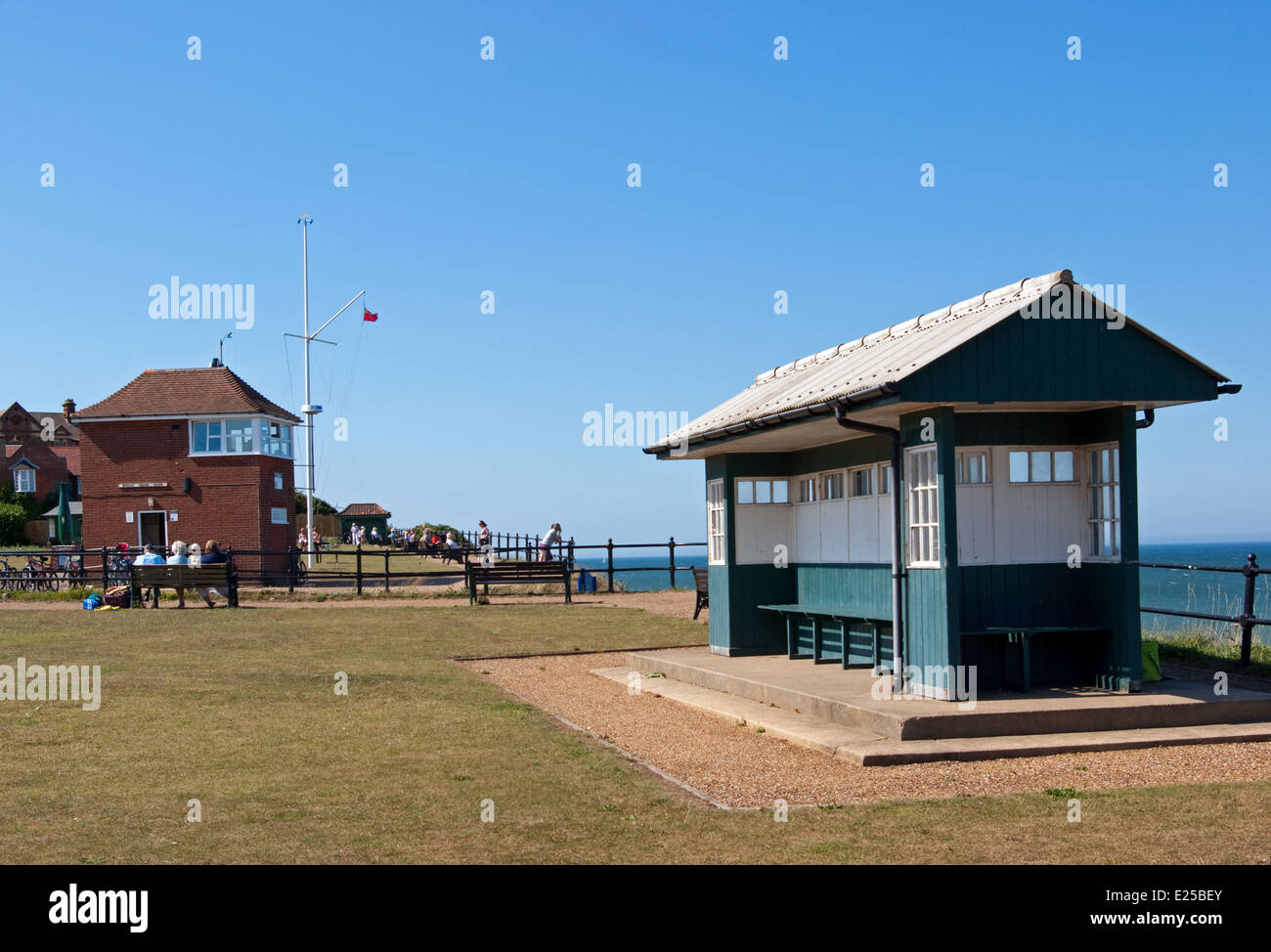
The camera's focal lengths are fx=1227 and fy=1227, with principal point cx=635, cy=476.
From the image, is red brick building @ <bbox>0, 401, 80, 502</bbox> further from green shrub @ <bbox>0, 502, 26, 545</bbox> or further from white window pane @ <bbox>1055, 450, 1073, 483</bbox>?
white window pane @ <bbox>1055, 450, 1073, 483</bbox>

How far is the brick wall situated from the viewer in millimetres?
43062

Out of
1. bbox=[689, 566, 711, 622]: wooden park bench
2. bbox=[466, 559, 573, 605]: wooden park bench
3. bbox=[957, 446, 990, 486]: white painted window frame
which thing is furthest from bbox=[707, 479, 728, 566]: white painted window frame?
bbox=[466, 559, 573, 605]: wooden park bench

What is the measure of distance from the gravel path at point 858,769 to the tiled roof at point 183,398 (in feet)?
115

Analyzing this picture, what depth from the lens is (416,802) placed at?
7926 mm

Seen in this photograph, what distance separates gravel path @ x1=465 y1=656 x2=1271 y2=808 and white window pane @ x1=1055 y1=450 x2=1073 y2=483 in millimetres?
3013

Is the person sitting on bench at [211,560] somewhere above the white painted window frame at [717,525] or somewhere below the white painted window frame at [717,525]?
below

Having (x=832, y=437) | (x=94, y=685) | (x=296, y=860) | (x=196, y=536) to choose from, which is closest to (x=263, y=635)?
(x=94, y=685)

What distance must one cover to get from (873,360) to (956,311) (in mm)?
967

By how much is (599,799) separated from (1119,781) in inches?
145

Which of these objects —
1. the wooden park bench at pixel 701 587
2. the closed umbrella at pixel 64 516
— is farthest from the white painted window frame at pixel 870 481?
the closed umbrella at pixel 64 516

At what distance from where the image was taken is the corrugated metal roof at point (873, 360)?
35.9 ft

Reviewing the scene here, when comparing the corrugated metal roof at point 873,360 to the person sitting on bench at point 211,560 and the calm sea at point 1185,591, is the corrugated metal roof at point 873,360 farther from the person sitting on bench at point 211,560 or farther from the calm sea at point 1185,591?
the person sitting on bench at point 211,560

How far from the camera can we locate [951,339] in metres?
11.0
